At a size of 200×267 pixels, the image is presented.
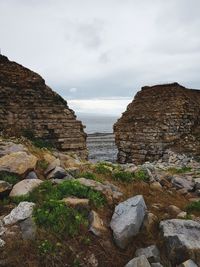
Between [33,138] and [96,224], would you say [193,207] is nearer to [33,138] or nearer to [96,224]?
[96,224]

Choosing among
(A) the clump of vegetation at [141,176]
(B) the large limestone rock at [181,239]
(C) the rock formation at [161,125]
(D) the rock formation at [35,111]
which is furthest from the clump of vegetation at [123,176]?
(C) the rock formation at [161,125]

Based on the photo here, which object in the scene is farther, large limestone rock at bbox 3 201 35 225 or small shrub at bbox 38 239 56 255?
large limestone rock at bbox 3 201 35 225

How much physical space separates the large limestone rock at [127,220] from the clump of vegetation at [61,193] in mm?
584

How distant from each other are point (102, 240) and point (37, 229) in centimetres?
131

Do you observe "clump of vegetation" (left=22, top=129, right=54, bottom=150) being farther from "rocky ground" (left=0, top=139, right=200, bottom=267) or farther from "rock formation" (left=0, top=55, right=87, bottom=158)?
"rocky ground" (left=0, top=139, right=200, bottom=267)

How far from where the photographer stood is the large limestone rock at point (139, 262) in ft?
21.5

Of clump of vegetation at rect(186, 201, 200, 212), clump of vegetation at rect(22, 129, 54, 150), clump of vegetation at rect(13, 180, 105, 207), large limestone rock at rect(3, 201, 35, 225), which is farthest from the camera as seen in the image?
clump of vegetation at rect(22, 129, 54, 150)

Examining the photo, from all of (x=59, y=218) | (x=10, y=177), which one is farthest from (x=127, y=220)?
(x=10, y=177)

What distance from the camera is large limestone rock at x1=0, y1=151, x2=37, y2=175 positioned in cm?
942

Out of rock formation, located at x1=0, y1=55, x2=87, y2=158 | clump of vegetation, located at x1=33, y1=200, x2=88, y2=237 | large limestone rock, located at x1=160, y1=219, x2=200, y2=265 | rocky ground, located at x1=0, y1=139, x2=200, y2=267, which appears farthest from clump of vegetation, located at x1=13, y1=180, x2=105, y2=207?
rock formation, located at x1=0, y1=55, x2=87, y2=158

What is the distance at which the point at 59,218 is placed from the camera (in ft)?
24.4

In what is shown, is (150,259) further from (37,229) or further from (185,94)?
(185,94)

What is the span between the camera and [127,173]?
458 inches

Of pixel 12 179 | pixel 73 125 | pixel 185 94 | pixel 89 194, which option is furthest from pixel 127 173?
pixel 185 94
